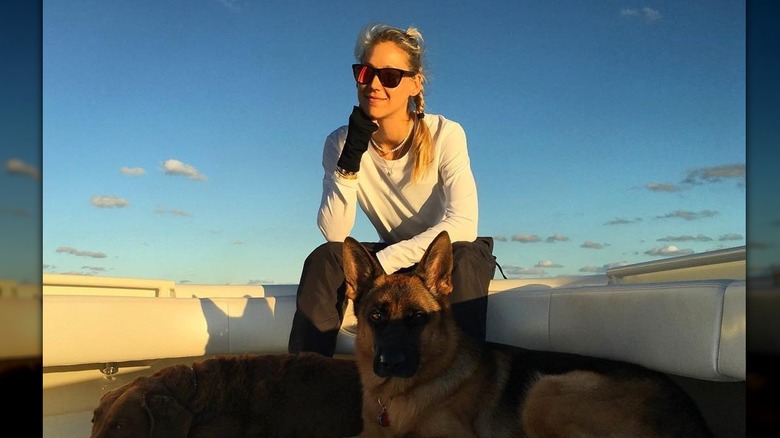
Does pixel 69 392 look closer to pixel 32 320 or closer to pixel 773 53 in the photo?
pixel 32 320

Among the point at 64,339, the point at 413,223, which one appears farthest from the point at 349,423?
the point at 64,339

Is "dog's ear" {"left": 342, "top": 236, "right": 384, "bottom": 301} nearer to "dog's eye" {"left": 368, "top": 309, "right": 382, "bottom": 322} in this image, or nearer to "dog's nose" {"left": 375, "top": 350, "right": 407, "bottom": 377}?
"dog's eye" {"left": 368, "top": 309, "right": 382, "bottom": 322}

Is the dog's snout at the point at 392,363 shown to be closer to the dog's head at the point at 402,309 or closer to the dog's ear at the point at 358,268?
the dog's head at the point at 402,309

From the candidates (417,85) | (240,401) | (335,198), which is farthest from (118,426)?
(417,85)

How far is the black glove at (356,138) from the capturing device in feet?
10.6

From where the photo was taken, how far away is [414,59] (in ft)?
10.9

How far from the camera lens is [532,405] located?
2.38m

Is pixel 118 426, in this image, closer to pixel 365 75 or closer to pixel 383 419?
pixel 383 419

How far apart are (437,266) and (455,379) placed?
48 cm

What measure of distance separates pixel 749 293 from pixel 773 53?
32 centimetres

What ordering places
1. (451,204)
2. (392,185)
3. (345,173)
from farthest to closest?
1. (392,185)
2. (345,173)
3. (451,204)

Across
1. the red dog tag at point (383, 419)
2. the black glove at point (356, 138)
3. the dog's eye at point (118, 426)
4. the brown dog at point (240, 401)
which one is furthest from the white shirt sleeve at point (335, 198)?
the dog's eye at point (118, 426)

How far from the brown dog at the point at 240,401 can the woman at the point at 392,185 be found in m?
0.39

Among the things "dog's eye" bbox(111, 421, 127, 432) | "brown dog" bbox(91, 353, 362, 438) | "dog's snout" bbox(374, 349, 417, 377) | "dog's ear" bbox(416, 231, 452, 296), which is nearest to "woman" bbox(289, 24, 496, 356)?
"dog's ear" bbox(416, 231, 452, 296)
